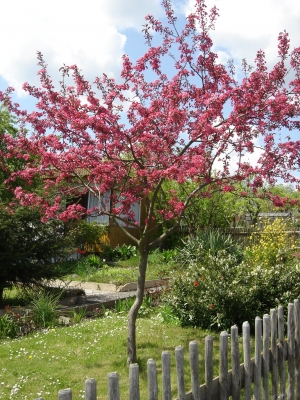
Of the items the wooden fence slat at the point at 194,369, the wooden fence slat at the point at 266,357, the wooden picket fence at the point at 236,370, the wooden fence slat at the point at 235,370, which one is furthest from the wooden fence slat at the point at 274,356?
the wooden fence slat at the point at 194,369

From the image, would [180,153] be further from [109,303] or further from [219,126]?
[109,303]

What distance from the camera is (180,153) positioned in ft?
20.6

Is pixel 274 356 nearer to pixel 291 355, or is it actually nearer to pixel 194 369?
pixel 291 355

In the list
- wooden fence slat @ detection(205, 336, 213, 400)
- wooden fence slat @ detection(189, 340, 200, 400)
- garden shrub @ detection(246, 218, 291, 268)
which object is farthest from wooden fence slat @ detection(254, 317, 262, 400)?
garden shrub @ detection(246, 218, 291, 268)

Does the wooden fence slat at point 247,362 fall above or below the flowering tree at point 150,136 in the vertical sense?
below

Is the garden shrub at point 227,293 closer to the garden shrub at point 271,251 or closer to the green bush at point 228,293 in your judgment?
the green bush at point 228,293

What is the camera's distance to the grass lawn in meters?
5.15

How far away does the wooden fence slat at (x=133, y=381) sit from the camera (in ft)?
8.87

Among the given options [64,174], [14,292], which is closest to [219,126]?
[64,174]

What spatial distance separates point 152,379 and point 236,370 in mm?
1145

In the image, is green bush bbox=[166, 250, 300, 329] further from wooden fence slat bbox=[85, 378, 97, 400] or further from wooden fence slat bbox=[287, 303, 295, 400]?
wooden fence slat bbox=[85, 378, 97, 400]

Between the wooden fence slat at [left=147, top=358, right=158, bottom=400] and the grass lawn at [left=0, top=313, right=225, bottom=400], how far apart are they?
6.90 ft

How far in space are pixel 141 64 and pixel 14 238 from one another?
161 inches

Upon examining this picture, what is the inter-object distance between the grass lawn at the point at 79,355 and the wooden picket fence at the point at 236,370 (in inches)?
28.4
